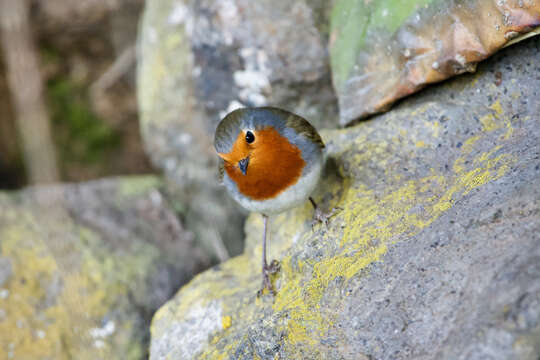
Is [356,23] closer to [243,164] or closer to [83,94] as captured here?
[243,164]

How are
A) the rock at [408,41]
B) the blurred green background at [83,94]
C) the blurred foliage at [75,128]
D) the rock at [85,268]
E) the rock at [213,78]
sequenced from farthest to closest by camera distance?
the blurred foliage at [75,128], the blurred green background at [83,94], the rock at [213,78], the rock at [85,268], the rock at [408,41]

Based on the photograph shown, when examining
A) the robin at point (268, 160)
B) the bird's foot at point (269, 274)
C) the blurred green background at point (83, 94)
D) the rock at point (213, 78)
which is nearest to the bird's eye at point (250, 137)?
the robin at point (268, 160)

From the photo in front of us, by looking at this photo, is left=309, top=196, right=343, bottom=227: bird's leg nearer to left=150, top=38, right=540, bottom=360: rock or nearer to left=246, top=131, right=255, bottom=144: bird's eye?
left=150, top=38, right=540, bottom=360: rock

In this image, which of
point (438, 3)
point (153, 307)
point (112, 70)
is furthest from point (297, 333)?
point (112, 70)

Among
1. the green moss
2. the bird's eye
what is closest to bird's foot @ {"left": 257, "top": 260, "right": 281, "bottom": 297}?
the bird's eye

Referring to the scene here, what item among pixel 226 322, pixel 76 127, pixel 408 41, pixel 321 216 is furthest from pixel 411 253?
pixel 76 127

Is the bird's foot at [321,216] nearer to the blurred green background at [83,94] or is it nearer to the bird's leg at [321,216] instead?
the bird's leg at [321,216]

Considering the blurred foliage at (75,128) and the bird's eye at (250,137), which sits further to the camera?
the blurred foliage at (75,128)
